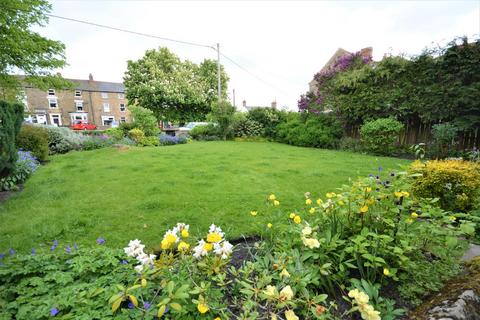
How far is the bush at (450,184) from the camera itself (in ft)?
8.97

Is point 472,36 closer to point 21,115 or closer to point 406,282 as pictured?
point 406,282

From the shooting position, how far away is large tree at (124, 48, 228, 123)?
24594 millimetres

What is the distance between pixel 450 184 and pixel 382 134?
676 centimetres

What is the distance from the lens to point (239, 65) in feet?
70.4

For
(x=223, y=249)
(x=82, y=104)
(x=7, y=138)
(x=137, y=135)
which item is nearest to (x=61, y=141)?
(x=137, y=135)

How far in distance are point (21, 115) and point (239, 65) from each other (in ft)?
62.8

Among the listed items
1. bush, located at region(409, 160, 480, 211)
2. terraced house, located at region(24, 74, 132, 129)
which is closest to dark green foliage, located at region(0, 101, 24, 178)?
bush, located at region(409, 160, 480, 211)

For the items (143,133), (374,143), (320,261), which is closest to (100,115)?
(143,133)

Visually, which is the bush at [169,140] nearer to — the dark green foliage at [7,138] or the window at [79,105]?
the dark green foliage at [7,138]

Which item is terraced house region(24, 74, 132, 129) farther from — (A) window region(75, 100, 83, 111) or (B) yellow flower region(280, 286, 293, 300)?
(B) yellow flower region(280, 286, 293, 300)

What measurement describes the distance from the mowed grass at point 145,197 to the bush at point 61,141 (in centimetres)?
406

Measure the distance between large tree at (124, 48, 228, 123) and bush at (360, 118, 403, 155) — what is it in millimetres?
20807

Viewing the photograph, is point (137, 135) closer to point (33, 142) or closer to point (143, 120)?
point (143, 120)

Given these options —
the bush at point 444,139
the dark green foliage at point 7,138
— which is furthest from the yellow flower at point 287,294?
the bush at point 444,139
